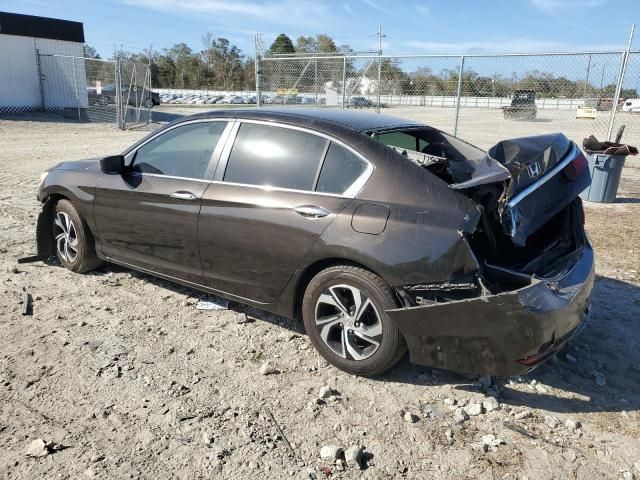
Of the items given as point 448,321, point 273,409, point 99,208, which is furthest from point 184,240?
point 448,321

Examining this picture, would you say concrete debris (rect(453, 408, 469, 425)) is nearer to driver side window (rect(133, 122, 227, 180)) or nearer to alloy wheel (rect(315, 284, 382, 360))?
alloy wheel (rect(315, 284, 382, 360))

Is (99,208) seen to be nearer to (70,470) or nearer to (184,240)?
(184,240)

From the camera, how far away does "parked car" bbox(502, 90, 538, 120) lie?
12.9m

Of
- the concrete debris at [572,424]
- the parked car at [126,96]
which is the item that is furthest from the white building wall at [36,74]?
the concrete debris at [572,424]

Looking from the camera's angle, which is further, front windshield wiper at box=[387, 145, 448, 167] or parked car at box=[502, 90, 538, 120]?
parked car at box=[502, 90, 538, 120]

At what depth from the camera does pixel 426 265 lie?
293cm

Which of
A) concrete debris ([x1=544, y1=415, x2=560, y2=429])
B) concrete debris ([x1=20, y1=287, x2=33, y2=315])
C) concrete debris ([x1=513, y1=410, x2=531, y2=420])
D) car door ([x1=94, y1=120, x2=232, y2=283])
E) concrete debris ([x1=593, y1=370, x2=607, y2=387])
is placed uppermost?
car door ([x1=94, y1=120, x2=232, y2=283])

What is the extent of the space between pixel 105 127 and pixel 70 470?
70.2 feet

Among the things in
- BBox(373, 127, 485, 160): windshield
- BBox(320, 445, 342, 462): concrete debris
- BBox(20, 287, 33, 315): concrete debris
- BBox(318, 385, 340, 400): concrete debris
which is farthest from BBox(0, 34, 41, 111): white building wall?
BBox(320, 445, 342, 462): concrete debris

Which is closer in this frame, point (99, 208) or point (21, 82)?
point (99, 208)

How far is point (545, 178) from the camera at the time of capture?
3.30 meters

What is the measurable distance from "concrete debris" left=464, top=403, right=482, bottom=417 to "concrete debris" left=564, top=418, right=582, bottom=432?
47 centimetres

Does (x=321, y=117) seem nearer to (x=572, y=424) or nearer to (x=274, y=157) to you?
(x=274, y=157)

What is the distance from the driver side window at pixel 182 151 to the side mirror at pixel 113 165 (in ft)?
0.37
